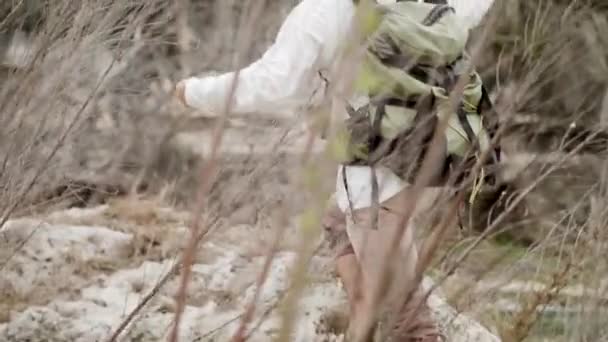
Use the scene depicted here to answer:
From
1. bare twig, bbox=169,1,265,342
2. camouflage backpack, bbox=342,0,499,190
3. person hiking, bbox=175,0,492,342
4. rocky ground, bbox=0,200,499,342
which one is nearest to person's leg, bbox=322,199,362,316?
rocky ground, bbox=0,200,499,342

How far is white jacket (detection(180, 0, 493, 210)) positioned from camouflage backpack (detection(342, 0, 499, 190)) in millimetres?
69

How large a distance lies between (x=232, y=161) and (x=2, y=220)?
76 cm

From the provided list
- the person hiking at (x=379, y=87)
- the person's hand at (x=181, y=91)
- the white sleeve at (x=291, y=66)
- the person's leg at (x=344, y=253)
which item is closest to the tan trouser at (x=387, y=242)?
the person hiking at (x=379, y=87)

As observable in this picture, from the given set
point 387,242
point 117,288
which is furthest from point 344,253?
point 117,288

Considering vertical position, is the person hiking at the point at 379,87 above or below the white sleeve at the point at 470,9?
below

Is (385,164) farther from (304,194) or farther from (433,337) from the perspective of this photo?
Result: (304,194)

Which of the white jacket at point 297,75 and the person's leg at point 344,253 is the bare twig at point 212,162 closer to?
the white jacket at point 297,75

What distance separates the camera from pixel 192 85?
8.61 ft

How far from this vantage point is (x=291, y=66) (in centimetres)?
248

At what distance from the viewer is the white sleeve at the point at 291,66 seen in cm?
242

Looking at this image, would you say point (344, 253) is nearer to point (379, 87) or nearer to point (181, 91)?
point (181, 91)

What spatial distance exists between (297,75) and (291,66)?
2 cm

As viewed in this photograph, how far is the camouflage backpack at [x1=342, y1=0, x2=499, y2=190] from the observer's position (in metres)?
2.30

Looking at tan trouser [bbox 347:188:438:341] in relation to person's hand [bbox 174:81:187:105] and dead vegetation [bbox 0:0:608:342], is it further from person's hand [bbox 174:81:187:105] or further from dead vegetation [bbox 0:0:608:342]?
person's hand [bbox 174:81:187:105]
